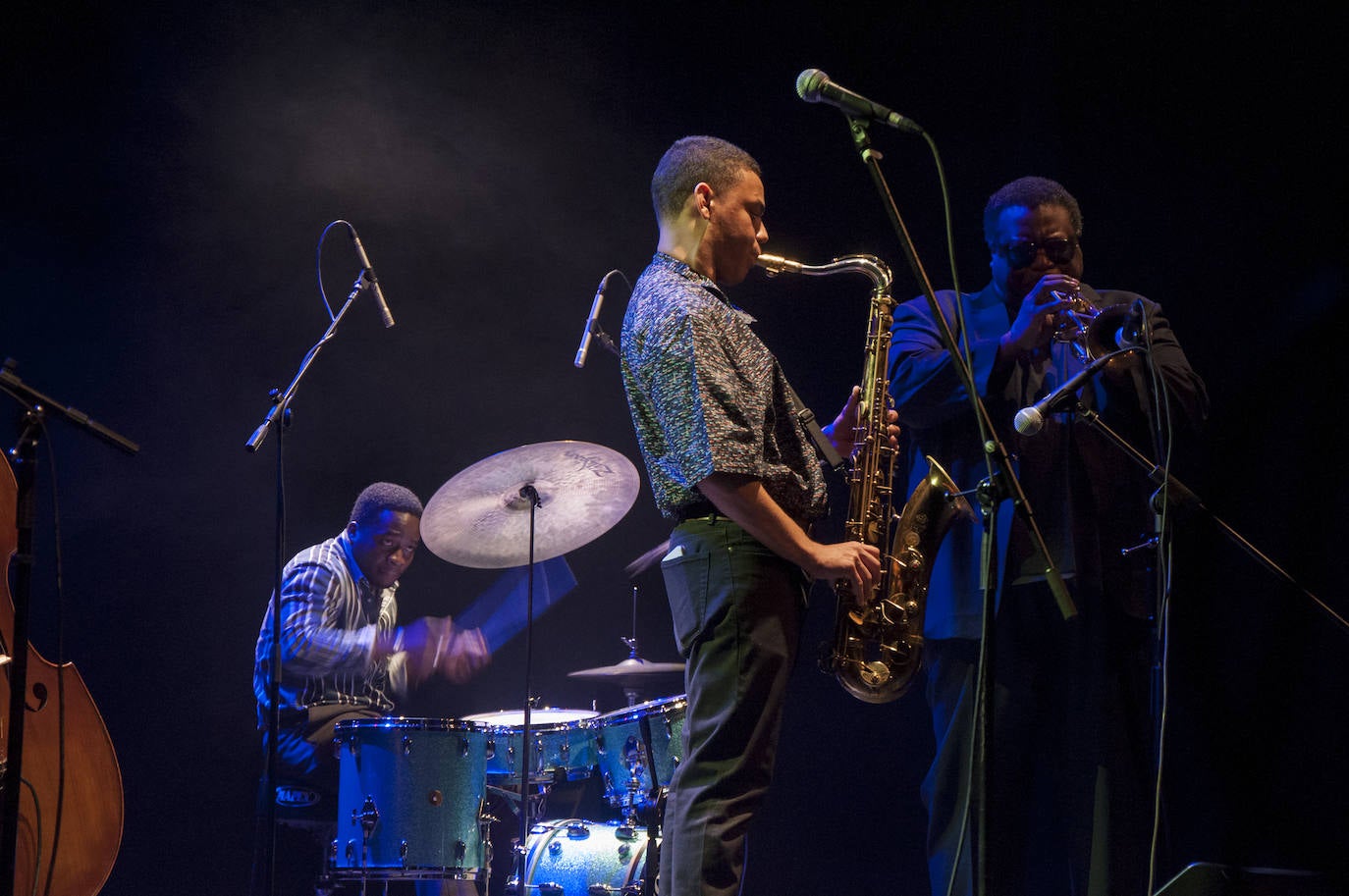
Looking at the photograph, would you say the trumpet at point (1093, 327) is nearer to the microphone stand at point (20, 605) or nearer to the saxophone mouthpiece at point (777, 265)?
the saxophone mouthpiece at point (777, 265)

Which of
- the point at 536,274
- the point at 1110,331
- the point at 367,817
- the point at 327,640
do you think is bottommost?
the point at 367,817

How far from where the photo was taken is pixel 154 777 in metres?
4.48

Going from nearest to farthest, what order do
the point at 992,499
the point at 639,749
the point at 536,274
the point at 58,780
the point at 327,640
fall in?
1. the point at 992,499
2. the point at 58,780
3. the point at 639,749
4. the point at 327,640
5. the point at 536,274

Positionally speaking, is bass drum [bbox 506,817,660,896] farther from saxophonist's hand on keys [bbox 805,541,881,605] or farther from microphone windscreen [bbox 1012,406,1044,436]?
microphone windscreen [bbox 1012,406,1044,436]

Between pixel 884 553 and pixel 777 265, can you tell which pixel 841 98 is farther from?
pixel 884 553

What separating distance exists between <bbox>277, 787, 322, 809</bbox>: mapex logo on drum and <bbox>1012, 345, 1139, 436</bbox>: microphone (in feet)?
9.99

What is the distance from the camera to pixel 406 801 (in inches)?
152

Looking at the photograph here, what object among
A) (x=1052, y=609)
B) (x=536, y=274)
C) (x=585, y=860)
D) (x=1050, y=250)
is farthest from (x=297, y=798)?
(x=1050, y=250)

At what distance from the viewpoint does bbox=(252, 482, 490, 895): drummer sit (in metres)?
4.21

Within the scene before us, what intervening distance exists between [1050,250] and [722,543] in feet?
4.76

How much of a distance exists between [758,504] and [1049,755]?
1.31m

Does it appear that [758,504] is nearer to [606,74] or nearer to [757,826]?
[757,826]

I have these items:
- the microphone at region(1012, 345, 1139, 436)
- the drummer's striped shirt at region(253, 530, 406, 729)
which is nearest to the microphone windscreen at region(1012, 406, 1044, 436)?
the microphone at region(1012, 345, 1139, 436)

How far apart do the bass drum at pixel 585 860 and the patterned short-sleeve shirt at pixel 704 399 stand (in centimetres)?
187
